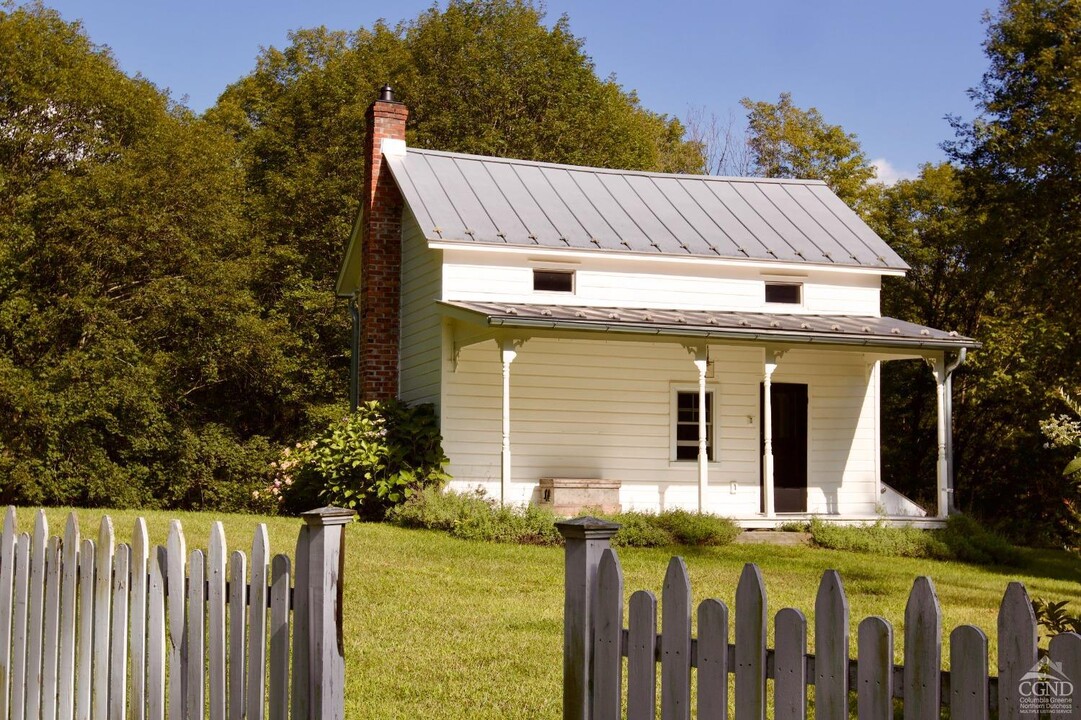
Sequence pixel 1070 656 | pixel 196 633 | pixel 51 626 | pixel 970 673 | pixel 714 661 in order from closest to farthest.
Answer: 1. pixel 1070 656
2. pixel 970 673
3. pixel 714 661
4. pixel 196 633
5. pixel 51 626

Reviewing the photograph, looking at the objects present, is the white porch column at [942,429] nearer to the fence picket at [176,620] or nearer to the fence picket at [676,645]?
the fence picket at [176,620]

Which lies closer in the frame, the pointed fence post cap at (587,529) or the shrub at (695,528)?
the pointed fence post cap at (587,529)

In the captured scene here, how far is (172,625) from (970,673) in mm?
2717

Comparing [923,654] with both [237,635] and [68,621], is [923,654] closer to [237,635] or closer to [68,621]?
[237,635]

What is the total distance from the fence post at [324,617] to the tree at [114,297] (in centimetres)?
2201

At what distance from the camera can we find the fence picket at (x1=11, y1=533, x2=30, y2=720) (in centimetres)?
492

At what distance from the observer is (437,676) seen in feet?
23.9

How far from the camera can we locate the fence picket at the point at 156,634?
421 centimetres

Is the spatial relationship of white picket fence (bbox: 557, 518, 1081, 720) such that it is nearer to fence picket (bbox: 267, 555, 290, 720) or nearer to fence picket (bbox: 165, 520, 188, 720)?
fence picket (bbox: 267, 555, 290, 720)

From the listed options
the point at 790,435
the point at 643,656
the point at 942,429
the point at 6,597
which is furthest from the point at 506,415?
the point at 643,656

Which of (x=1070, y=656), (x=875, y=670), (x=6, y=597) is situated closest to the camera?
(x=1070, y=656)

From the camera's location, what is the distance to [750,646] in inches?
117

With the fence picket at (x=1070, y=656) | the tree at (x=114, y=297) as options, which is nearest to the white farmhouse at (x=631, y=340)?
the tree at (x=114, y=297)

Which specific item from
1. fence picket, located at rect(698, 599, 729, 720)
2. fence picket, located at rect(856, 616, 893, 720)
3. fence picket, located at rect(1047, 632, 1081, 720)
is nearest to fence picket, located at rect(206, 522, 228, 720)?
fence picket, located at rect(698, 599, 729, 720)
